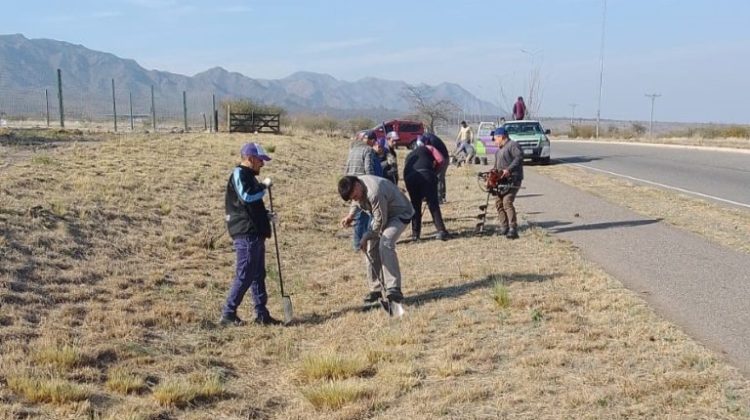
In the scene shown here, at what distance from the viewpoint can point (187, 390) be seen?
5.16m

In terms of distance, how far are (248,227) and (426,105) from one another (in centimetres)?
5243

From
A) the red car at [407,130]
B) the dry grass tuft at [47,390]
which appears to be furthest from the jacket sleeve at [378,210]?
the red car at [407,130]

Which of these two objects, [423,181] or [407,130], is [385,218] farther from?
[407,130]

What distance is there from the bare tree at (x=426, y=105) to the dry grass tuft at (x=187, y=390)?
50360 millimetres

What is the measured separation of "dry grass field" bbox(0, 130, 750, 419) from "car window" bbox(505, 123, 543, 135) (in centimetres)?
1471

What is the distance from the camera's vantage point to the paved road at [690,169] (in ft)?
54.0

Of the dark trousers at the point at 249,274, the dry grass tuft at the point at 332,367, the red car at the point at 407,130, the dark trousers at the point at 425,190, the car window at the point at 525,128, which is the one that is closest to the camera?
the dry grass tuft at the point at 332,367

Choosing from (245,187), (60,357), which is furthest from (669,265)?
(60,357)

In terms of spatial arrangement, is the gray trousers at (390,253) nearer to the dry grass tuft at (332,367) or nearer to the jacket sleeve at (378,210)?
the jacket sleeve at (378,210)

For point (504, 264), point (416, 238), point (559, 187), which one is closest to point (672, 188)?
point (559, 187)

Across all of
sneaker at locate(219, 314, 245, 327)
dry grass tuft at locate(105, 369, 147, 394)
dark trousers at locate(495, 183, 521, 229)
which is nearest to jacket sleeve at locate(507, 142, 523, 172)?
dark trousers at locate(495, 183, 521, 229)

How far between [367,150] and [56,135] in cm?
1819

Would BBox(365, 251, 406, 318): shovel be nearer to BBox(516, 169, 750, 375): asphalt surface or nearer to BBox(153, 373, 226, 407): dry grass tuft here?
BBox(153, 373, 226, 407): dry grass tuft

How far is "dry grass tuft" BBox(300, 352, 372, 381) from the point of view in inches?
217
